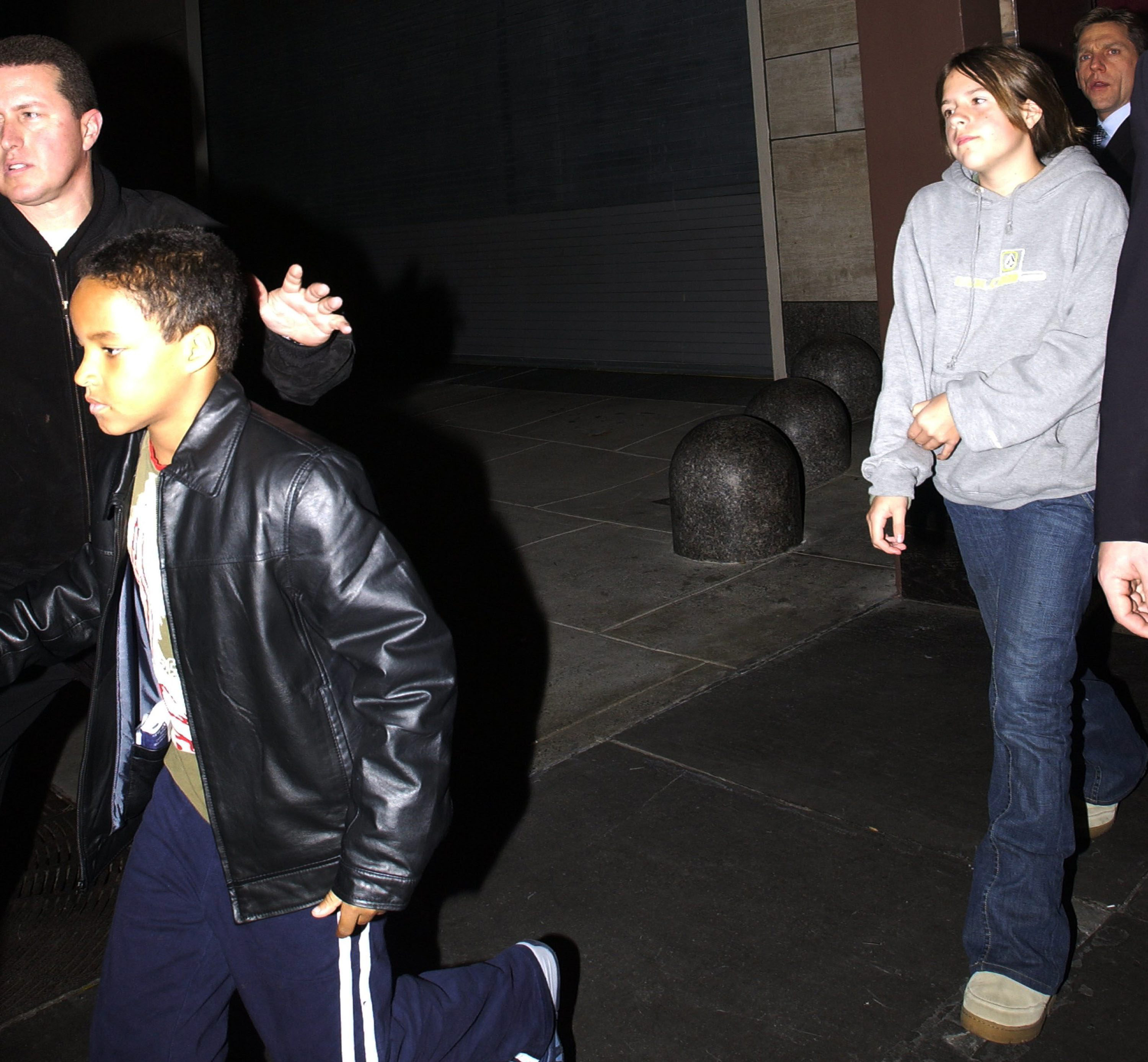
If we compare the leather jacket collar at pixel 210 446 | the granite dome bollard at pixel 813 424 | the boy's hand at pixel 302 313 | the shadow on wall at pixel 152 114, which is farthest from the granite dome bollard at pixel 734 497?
the shadow on wall at pixel 152 114

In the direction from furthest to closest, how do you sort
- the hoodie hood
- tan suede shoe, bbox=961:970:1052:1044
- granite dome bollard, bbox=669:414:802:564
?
granite dome bollard, bbox=669:414:802:564 < the hoodie hood < tan suede shoe, bbox=961:970:1052:1044

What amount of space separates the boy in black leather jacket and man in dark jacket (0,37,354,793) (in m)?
0.62

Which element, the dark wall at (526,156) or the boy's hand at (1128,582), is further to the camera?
the dark wall at (526,156)

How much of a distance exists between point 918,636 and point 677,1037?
2.66 metres

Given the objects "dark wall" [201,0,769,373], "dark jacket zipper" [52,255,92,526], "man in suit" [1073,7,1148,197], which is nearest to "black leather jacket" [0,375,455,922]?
"dark jacket zipper" [52,255,92,526]

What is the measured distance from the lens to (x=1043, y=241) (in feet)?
9.04

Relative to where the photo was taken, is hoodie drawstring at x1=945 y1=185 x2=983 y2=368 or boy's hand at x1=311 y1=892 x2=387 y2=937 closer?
boy's hand at x1=311 y1=892 x2=387 y2=937

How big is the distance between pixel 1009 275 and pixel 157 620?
198 centimetres

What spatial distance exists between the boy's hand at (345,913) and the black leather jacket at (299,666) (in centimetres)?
4

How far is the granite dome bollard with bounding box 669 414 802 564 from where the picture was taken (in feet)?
21.0

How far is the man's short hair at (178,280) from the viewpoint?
6.94ft

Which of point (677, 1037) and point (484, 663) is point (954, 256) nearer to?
point (677, 1037)

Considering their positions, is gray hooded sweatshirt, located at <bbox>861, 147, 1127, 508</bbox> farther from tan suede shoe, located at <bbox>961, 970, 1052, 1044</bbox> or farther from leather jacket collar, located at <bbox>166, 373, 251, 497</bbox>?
leather jacket collar, located at <bbox>166, 373, 251, 497</bbox>

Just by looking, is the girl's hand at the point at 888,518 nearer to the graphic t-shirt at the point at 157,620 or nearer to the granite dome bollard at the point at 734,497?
the graphic t-shirt at the point at 157,620
